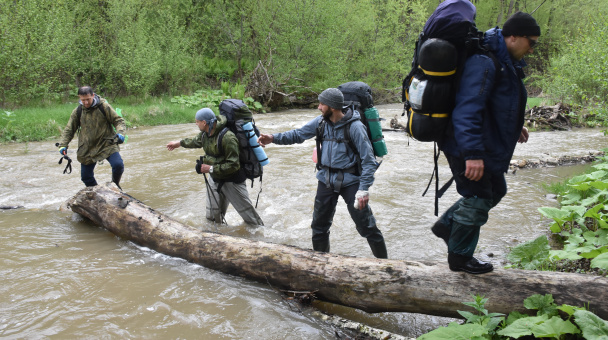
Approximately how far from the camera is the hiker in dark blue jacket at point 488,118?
10.0 ft

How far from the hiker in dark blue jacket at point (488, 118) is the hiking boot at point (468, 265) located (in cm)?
20

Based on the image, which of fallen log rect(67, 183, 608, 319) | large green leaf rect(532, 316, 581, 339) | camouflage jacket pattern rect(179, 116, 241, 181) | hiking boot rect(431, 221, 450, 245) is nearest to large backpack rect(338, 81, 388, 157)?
hiking boot rect(431, 221, 450, 245)

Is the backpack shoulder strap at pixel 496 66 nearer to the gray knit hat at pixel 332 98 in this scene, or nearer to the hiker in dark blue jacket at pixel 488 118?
the hiker in dark blue jacket at pixel 488 118

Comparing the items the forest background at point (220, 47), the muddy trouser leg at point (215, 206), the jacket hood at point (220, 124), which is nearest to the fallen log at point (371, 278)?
the muddy trouser leg at point (215, 206)

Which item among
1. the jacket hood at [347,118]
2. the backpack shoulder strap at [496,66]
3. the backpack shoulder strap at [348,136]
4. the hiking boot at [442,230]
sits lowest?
the hiking boot at [442,230]

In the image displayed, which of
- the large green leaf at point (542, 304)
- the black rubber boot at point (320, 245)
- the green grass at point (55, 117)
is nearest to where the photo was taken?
the large green leaf at point (542, 304)

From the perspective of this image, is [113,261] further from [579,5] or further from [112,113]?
[579,5]

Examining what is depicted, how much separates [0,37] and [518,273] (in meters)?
18.1

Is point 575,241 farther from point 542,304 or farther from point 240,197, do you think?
point 240,197

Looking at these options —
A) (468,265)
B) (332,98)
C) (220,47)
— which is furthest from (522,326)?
(220,47)

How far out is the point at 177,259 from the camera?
17.2 feet

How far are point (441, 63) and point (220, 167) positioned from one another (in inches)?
146

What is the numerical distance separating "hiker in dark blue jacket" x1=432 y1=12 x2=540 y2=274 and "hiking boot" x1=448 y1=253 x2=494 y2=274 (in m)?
0.20

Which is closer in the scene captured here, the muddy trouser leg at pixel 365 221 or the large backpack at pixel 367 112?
the muddy trouser leg at pixel 365 221
